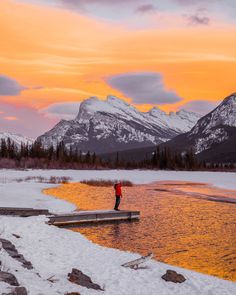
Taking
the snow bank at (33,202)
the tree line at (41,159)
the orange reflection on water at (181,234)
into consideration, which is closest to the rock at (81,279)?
the orange reflection on water at (181,234)

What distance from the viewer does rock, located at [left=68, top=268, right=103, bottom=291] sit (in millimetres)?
15419

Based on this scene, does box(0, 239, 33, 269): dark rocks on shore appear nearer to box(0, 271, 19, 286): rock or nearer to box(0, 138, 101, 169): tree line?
box(0, 271, 19, 286): rock

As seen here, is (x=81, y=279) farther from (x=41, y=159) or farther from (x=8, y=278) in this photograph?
(x=41, y=159)

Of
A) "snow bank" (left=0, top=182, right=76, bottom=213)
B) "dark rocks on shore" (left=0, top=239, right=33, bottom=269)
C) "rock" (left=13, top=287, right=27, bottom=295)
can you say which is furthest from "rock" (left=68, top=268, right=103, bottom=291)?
"snow bank" (left=0, top=182, right=76, bottom=213)

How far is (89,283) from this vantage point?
15.7 metres

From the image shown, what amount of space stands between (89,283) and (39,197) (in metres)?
31.9

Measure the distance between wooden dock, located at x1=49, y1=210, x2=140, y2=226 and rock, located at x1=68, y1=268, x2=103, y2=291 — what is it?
1568cm

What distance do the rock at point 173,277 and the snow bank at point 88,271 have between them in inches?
8.8

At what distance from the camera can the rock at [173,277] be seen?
17397 mm

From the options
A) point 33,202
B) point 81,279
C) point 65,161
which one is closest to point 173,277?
point 81,279

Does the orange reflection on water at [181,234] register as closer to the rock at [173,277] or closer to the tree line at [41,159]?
the rock at [173,277]

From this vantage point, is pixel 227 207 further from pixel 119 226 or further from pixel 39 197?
pixel 39 197

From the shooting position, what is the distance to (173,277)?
57.6 feet

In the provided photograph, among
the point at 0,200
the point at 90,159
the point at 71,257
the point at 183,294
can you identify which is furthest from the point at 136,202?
the point at 90,159
